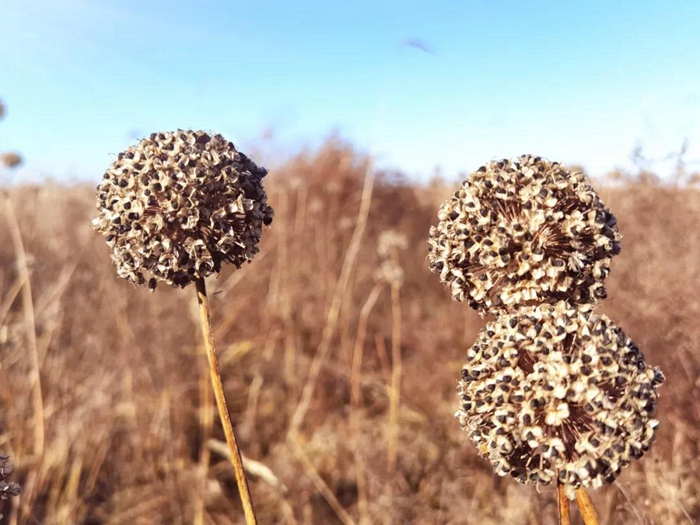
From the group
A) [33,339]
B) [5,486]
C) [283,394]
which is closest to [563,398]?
[5,486]

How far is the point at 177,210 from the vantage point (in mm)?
2012

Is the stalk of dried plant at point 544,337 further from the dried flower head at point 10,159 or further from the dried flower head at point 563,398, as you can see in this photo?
the dried flower head at point 10,159

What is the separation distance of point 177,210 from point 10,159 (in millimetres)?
5218

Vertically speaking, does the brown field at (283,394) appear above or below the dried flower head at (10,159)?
below

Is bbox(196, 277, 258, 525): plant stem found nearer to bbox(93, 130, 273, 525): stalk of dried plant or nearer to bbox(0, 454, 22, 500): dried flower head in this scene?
bbox(93, 130, 273, 525): stalk of dried plant

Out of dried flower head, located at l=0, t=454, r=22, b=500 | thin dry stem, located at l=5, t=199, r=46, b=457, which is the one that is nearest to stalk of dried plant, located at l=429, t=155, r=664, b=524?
dried flower head, located at l=0, t=454, r=22, b=500

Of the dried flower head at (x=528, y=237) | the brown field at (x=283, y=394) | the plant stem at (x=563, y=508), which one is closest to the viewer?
the plant stem at (x=563, y=508)

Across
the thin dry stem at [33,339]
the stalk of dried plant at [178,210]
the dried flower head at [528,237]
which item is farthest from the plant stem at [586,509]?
the thin dry stem at [33,339]

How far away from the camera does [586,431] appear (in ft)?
5.29

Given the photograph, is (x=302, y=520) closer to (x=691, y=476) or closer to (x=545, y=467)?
(x=691, y=476)

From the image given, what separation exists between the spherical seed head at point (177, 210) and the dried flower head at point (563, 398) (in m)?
1.03

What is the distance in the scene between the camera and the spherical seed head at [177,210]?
2010 mm

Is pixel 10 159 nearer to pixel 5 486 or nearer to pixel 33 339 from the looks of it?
pixel 33 339

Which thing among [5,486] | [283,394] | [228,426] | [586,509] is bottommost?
[283,394]
